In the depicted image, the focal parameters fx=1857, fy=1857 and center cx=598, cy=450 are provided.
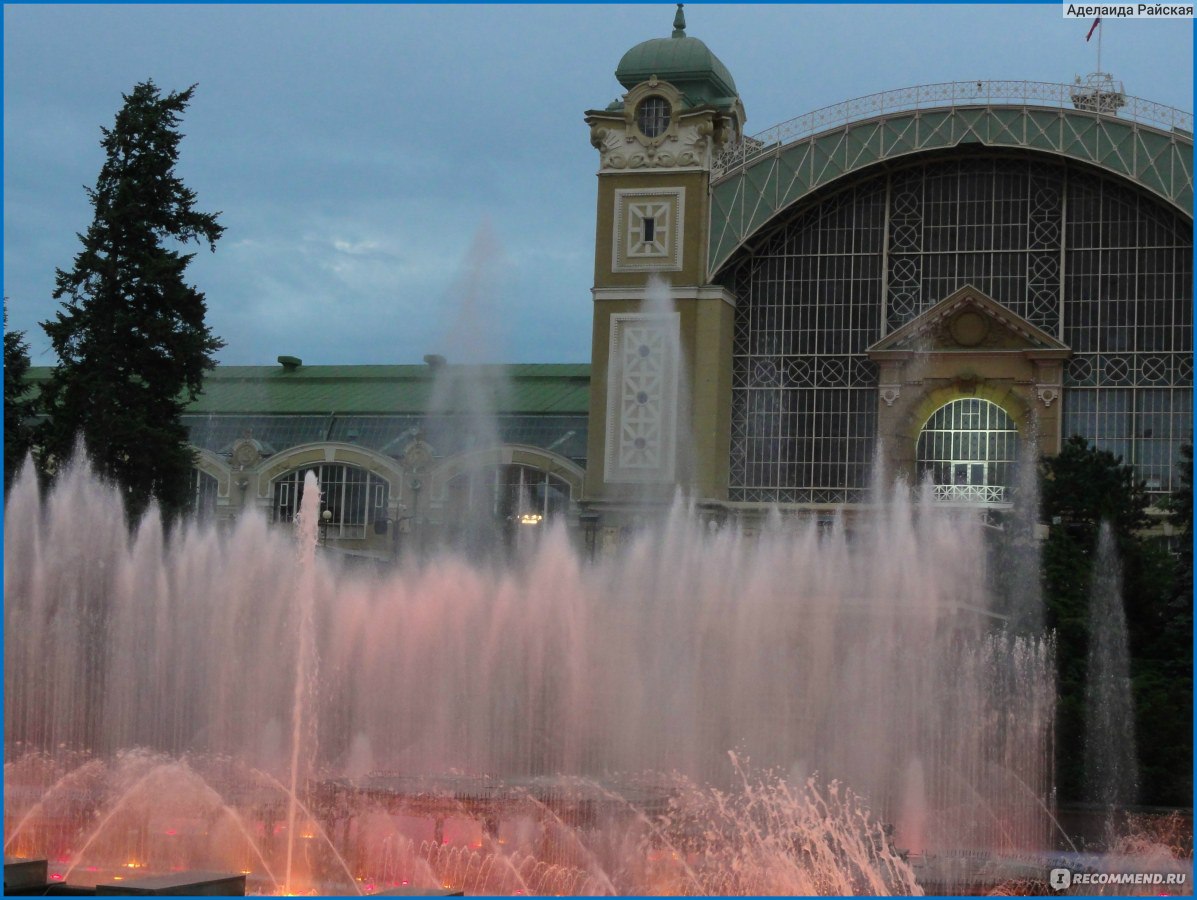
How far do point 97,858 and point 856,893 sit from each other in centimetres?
1063

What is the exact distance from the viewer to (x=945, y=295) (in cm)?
5250

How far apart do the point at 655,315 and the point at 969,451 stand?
9.81 metres

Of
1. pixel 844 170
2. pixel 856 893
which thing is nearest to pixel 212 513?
pixel 844 170

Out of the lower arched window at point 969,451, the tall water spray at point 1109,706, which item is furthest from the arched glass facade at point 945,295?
the tall water spray at point 1109,706

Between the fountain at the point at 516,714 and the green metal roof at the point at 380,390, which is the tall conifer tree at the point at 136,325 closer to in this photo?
the fountain at the point at 516,714

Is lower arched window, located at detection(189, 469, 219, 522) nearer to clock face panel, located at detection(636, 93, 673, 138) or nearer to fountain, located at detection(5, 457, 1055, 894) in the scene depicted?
clock face panel, located at detection(636, 93, 673, 138)

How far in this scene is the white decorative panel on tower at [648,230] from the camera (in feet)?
178

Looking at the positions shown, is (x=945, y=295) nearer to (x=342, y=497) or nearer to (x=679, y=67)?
(x=679, y=67)

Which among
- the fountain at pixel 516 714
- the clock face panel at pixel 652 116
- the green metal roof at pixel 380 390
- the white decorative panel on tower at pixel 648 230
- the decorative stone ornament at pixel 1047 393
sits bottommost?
the fountain at pixel 516 714

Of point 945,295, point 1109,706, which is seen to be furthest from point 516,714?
point 945,295

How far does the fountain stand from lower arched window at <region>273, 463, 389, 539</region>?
63.4 feet

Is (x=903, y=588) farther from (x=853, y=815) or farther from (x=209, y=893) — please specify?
(x=209, y=893)

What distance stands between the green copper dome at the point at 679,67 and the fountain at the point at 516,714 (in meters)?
20.2

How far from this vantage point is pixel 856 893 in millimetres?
24125
